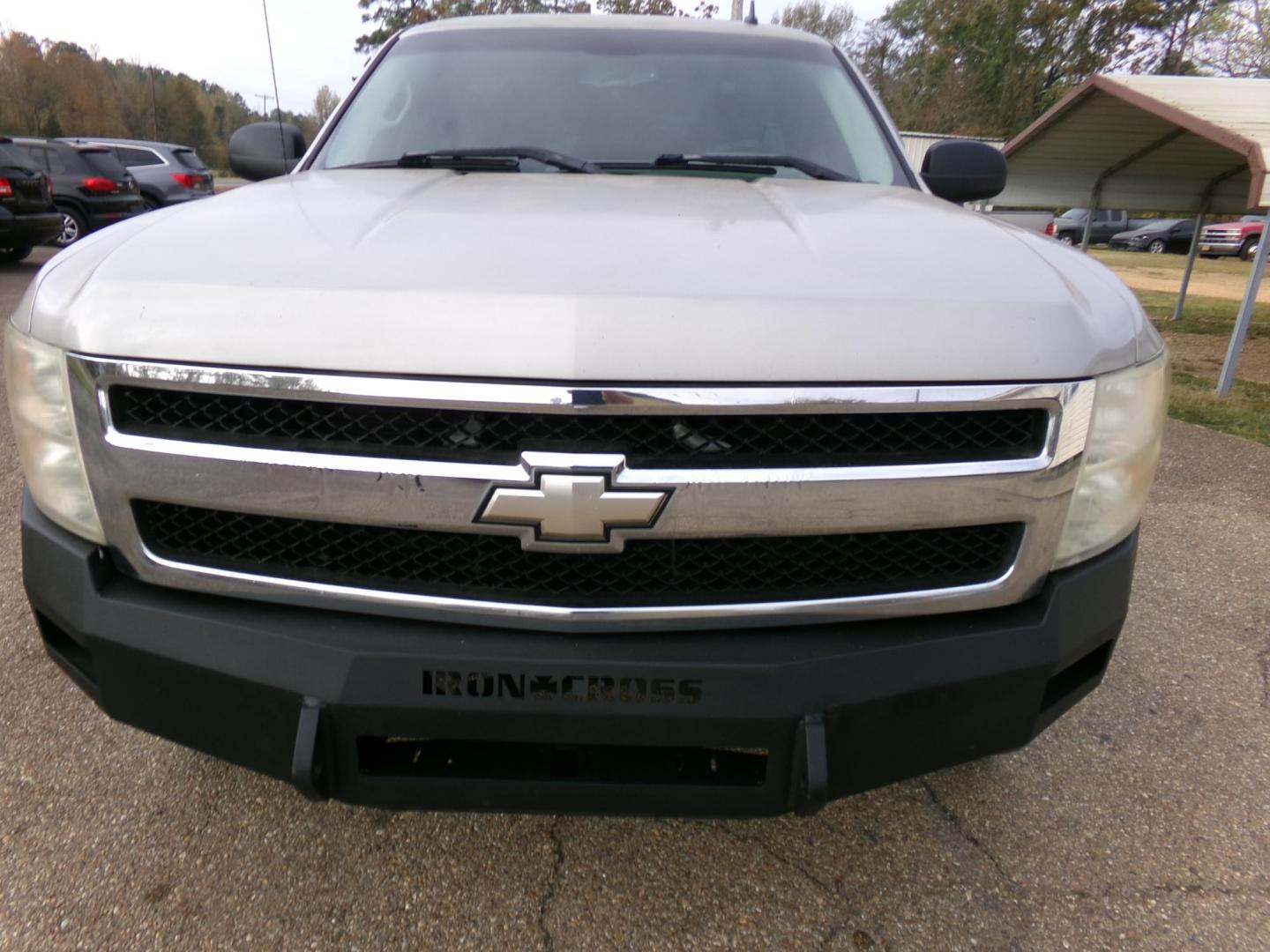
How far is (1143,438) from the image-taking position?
156 centimetres

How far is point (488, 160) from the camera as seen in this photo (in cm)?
233

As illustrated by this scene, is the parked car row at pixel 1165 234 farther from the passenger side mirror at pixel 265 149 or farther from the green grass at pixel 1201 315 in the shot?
the passenger side mirror at pixel 265 149

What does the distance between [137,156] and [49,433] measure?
17.3 m

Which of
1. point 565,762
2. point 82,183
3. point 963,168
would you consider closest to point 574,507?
point 565,762

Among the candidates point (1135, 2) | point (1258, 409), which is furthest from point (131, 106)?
point (1258, 409)

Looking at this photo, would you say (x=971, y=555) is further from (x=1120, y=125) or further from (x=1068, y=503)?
(x=1120, y=125)

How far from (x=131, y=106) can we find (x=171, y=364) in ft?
171

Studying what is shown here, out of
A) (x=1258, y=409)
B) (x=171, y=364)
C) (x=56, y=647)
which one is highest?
(x=171, y=364)

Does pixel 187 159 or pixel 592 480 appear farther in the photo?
pixel 187 159

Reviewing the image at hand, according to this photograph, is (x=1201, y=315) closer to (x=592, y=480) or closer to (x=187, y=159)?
(x=592, y=480)

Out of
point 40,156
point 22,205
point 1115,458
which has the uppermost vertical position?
point 1115,458

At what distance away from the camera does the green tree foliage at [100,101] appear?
39.5m

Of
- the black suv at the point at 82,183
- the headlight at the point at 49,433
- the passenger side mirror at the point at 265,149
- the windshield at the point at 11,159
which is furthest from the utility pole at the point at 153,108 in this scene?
the headlight at the point at 49,433

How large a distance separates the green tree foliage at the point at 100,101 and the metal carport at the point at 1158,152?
34.4m
